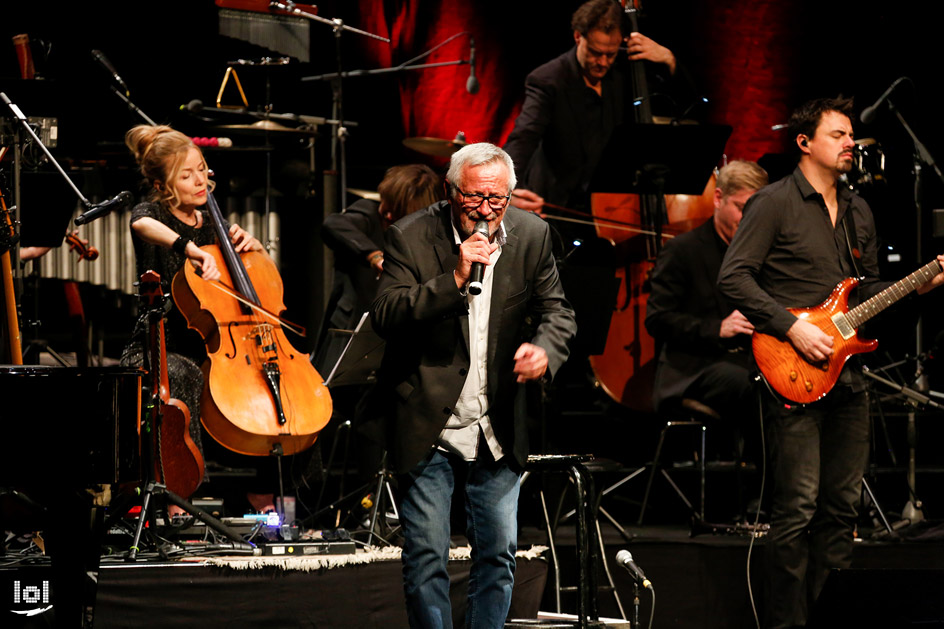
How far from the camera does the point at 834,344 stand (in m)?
→ 4.82

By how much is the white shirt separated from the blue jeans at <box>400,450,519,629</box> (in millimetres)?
58

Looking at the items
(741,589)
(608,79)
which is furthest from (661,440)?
(608,79)

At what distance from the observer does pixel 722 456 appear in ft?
23.4

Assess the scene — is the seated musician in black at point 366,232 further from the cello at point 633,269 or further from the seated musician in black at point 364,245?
the cello at point 633,269

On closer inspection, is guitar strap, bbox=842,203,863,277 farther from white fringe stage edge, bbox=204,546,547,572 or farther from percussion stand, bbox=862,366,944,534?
white fringe stage edge, bbox=204,546,547,572

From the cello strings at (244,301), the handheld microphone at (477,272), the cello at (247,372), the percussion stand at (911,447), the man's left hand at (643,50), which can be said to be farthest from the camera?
the man's left hand at (643,50)

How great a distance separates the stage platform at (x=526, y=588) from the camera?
3350 mm

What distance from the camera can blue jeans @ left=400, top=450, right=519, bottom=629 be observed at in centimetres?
360

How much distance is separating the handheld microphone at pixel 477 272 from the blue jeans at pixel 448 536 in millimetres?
605

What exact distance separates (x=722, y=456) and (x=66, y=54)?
503 cm

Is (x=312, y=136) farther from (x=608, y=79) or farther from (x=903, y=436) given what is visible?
(x=903, y=436)

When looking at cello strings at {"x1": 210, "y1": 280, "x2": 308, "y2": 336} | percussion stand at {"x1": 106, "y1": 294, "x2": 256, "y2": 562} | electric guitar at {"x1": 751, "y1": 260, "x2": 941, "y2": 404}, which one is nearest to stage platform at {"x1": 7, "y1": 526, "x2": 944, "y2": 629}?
percussion stand at {"x1": 106, "y1": 294, "x2": 256, "y2": 562}

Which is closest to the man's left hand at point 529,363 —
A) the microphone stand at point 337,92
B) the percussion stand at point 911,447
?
the percussion stand at point 911,447

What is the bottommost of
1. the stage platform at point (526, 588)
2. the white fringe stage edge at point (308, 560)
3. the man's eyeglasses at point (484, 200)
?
the stage platform at point (526, 588)
